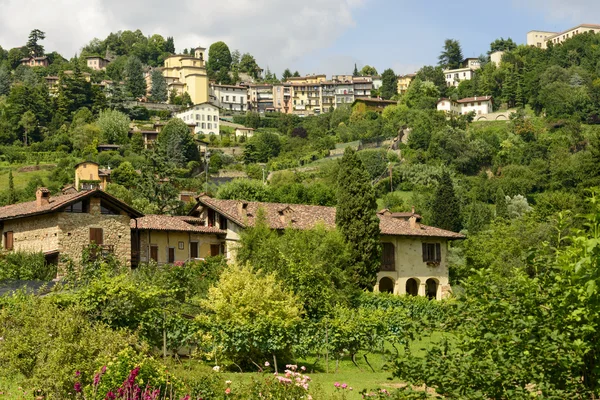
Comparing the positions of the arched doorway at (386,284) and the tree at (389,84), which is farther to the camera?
the tree at (389,84)

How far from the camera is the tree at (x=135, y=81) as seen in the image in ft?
520

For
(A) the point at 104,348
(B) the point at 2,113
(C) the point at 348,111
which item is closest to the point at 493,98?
(C) the point at 348,111

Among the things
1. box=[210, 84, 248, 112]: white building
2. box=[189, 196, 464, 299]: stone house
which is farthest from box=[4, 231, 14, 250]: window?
box=[210, 84, 248, 112]: white building

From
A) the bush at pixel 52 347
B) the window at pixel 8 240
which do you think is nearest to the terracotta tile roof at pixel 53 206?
the window at pixel 8 240

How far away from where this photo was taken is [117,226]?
1710 inches

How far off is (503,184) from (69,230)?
216 ft

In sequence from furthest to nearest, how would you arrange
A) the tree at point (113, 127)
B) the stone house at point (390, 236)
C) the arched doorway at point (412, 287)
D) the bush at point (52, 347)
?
1. the tree at point (113, 127)
2. the arched doorway at point (412, 287)
3. the stone house at point (390, 236)
4. the bush at point (52, 347)

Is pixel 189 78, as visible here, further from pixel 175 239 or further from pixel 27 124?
pixel 175 239

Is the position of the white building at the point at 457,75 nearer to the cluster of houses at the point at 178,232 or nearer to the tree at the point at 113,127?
the tree at the point at 113,127

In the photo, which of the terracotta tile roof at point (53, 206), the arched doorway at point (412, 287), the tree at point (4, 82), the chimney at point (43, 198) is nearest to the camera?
the terracotta tile roof at point (53, 206)

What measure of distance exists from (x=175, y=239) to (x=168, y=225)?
3.04ft

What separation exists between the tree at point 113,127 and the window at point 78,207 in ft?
250

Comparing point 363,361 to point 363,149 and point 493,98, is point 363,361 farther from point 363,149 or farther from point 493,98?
point 493,98

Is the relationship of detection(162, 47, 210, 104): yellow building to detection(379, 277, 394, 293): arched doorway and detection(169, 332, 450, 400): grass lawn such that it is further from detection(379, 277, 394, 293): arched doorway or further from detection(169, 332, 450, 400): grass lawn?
detection(169, 332, 450, 400): grass lawn
